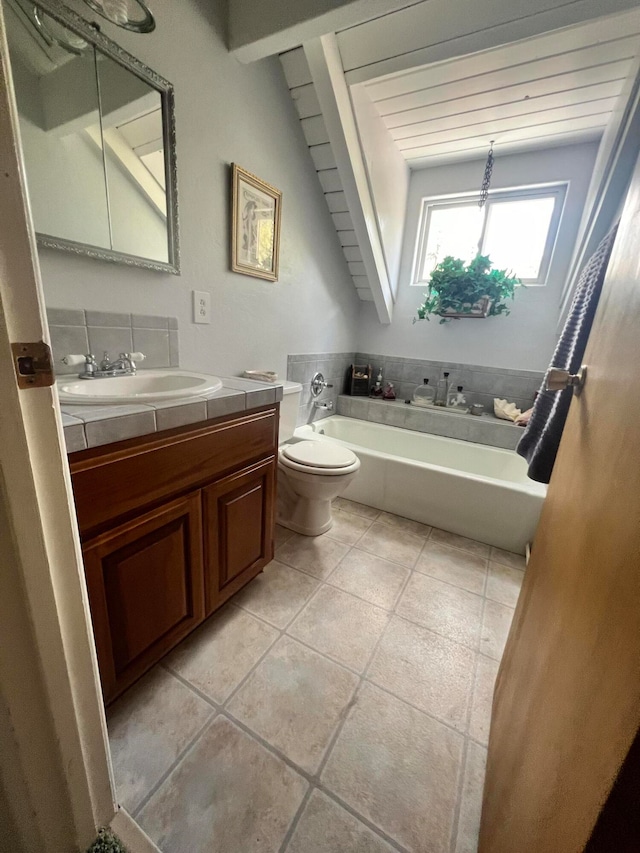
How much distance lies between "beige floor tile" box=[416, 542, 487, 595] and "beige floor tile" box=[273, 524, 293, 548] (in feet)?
2.29

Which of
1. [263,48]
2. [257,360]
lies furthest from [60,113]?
[257,360]

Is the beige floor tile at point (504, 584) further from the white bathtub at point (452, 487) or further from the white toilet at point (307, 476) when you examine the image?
the white toilet at point (307, 476)

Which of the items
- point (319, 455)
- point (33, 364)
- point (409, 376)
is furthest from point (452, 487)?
point (33, 364)

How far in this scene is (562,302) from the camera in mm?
2230

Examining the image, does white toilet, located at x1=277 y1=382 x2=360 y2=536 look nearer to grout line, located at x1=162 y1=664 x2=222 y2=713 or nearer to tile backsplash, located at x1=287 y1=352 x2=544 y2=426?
tile backsplash, located at x1=287 y1=352 x2=544 y2=426

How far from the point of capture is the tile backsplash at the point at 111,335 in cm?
112

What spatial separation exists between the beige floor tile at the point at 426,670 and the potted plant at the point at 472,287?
1966 millimetres

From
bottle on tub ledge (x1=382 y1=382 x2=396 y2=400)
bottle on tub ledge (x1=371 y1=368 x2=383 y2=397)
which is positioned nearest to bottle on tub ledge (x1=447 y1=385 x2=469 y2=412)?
bottle on tub ledge (x1=382 y1=382 x2=396 y2=400)

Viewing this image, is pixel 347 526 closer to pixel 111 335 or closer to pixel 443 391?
pixel 443 391

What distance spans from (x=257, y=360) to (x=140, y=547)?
1269 mm

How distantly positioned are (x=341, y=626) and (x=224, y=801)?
23.6 inches

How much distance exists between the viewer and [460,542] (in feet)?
6.23

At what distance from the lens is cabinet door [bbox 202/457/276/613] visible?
112 cm

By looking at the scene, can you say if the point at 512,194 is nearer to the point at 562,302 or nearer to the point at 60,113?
the point at 562,302
